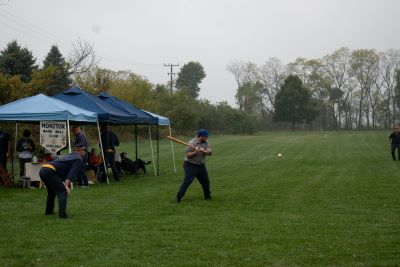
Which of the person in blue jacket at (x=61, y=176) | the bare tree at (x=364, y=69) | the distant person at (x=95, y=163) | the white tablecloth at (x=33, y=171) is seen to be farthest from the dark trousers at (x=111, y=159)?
the bare tree at (x=364, y=69)

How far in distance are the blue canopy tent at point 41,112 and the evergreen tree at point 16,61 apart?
20.2 meters

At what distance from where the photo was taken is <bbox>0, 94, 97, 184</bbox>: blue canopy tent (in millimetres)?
13961

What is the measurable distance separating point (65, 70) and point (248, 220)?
21.8m

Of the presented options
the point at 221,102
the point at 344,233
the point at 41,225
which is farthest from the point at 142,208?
the point at 221,102

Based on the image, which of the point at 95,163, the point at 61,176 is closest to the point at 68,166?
the point at 61,176

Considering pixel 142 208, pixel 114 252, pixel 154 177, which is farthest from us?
pixel 154 177

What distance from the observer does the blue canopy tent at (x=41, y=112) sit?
13961 millimetres

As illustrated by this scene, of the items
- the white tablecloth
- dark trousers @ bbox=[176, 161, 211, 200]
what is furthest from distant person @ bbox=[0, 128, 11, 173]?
dark trousers @ bbox=[176, 161, 211, 200]

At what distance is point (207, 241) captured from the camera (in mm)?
7336

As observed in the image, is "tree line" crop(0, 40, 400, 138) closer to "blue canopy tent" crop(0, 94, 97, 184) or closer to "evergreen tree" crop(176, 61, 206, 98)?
"evergreen tree" crop(176, 61, 206, 98)

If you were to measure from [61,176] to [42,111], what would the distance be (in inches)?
205

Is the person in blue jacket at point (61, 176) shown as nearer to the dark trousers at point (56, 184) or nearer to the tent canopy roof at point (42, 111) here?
the dark trousers at point (56, 184)

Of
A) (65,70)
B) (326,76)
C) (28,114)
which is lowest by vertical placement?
(28,114)

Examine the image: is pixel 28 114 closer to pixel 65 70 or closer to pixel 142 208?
pixel 142 208
